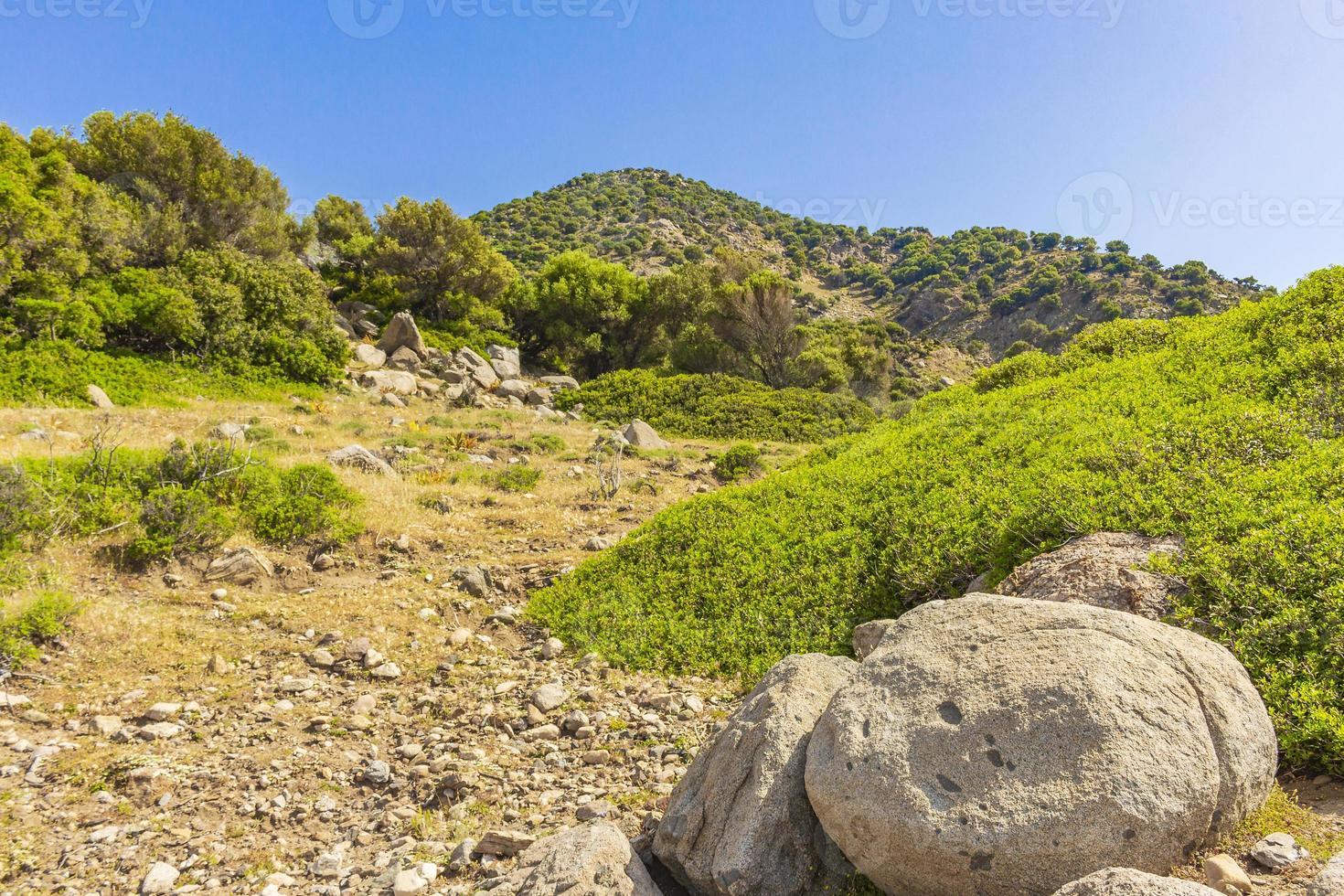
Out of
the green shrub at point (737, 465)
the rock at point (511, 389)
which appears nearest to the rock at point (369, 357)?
the rock at point (511, 389)

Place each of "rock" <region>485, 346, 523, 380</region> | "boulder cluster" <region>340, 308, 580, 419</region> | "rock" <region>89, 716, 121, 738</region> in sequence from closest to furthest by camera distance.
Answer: "rock" <region>89, 716, 121, 738</region>
"boulder cluster" <region>340, 308, 580, 419</region>
"rock" <region>485, 346, 523, 380</region>

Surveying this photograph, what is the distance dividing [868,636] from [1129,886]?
3.35m

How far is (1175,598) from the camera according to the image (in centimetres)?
416

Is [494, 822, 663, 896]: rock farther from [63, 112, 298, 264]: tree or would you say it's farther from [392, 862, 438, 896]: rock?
[63, 112, 298, 264]: tree

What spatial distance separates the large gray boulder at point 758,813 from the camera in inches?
122

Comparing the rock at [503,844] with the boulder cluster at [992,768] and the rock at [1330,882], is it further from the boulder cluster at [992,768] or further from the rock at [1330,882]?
the rock at [1330,882]

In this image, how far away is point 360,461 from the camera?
13.4 m

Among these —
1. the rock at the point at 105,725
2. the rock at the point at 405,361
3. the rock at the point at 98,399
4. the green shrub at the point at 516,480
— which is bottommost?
the rock at the point at 105,725

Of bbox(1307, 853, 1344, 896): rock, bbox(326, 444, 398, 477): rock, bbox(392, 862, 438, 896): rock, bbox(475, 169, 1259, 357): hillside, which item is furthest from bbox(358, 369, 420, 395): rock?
bbox(475, 169, 1259, 357): hillside

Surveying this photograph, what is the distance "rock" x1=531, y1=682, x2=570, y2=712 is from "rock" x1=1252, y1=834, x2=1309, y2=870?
4.63 metres

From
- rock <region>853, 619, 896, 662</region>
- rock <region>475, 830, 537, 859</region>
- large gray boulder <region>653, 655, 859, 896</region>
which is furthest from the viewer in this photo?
rock <region>853, 619, 896, 662</region>

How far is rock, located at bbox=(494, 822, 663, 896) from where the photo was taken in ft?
9.53

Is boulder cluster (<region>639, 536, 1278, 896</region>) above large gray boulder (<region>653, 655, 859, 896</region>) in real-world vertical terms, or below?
above

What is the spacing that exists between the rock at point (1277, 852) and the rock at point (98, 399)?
74.7 ft
